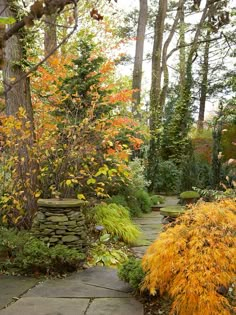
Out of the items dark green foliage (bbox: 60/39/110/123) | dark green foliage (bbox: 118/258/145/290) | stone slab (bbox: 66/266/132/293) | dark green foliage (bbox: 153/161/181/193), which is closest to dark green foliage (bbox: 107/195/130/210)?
dark green foliage (bbox: 60/39/110/123)

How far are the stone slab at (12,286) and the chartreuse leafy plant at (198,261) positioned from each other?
123 cm

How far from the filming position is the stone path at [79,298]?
3.23 meters

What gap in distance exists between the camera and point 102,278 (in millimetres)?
4188

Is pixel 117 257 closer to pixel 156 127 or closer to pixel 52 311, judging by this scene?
pixel 52 311

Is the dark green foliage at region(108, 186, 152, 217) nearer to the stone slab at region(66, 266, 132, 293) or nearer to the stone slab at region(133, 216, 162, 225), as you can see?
the stone slab at region(133, 216, 162, 225)

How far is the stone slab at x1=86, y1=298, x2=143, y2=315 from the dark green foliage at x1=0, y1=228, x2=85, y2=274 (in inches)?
37.6

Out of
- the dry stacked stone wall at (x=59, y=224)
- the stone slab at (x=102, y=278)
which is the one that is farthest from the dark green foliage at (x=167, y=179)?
the stone slab at (x=102, y=278)

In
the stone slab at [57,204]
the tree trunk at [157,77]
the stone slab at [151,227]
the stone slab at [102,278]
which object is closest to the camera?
the stone slab at [102,278]

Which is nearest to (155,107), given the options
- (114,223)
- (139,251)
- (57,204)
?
(114,223)

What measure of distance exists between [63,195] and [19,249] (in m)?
1.09

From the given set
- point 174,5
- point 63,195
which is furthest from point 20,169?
point 174,5

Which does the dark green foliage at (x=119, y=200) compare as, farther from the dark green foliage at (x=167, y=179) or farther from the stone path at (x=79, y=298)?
the dark green foliage at (x=167, y=179)

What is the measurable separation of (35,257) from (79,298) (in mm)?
925

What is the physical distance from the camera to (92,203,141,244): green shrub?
577 cm
